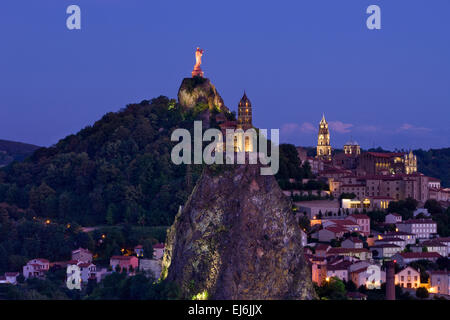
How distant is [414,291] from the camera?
33250 millimetres

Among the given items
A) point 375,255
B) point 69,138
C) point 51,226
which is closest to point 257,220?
point 375,255

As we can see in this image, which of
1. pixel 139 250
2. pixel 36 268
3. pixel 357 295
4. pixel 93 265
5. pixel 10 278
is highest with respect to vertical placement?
pixel 139 250

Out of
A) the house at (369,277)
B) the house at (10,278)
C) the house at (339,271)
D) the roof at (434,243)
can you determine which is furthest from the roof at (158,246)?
the roof at (434,243)

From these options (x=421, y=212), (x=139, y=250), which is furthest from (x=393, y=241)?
(x=139, y=250)

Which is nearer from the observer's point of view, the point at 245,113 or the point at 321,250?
the point at 321,250

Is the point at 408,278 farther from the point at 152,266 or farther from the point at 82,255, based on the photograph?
the point at 82,255

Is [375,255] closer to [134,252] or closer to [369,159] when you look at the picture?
[134,252]

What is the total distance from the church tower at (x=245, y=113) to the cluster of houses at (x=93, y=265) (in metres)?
7.48

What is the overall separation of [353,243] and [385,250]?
5.03 ft

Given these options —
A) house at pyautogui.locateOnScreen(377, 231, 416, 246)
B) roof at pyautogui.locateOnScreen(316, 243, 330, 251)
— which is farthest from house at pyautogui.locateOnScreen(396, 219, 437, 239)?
roof at pyautogui.locateOnScreen(316, 243, 330, 251)

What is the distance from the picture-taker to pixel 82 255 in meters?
41.7

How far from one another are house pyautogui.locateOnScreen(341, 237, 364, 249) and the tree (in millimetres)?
6633

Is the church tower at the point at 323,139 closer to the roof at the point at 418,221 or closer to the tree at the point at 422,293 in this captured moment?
the roof at the point at 418,221
